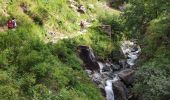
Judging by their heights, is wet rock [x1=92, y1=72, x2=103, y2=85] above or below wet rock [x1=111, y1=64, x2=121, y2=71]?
above

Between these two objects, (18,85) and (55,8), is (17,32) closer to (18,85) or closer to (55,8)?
(18,85)

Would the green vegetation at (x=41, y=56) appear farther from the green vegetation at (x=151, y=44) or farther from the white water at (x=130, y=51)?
the green vegetation at (x=151, y=44)

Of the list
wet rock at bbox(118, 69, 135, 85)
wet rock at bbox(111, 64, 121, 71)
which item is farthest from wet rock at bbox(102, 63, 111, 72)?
→ wet rock at bbox(118, 69, 135, 85)

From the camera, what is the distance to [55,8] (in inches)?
1671

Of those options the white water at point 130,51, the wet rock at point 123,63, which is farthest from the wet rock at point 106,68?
the white water at point 130,51

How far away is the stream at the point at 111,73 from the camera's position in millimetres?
31109

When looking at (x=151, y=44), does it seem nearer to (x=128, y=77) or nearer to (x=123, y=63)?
(x=128, y=77)

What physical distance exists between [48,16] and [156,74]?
16.6 m

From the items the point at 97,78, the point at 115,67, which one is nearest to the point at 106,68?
the point at 115,67

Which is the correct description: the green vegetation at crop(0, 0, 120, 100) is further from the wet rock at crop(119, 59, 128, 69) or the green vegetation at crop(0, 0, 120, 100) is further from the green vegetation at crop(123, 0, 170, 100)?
the green vegetation at crop(123, 0, 170, 100)

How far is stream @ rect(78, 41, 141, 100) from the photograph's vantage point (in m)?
31.1

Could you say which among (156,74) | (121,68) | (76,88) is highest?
(156,74)

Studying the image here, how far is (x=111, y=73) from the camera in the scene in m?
36.9

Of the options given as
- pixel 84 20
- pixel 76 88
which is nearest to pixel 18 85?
pixel 76 88
